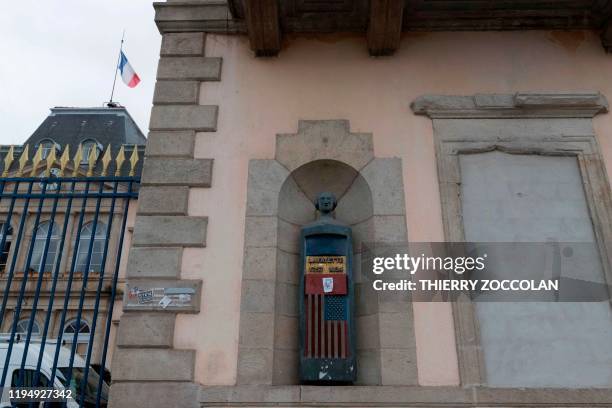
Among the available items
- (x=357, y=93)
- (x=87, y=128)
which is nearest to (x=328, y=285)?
(x=357, y=93)

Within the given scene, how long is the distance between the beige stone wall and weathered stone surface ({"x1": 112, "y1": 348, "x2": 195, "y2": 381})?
351 mm

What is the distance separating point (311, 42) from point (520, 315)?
11.5 ft

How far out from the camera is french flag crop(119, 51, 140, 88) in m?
9.57

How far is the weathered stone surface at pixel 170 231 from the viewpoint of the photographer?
4383mm

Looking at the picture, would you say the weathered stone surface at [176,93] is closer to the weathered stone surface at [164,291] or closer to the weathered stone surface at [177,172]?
the weathered stone surface at [177,172]

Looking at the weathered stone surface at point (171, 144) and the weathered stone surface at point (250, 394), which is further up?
the weathered stone surface at point (171, 144)

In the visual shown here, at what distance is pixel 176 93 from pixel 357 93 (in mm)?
1897

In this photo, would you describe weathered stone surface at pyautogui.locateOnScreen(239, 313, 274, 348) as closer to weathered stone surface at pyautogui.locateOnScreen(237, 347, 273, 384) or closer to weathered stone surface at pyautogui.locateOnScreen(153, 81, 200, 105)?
weathered stone surface at pyautogui.locateOnScreen(237, 347, 273, 384)

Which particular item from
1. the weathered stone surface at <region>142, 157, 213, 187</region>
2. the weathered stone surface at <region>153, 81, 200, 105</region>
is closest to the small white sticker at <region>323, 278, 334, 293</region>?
the weathered stone surface at <region>142, 157, 213, 187</region>

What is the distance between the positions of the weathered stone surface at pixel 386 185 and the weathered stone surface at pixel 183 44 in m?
2.30

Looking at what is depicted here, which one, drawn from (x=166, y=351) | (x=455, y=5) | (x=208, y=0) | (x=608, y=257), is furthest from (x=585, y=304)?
(x=208, y=0)

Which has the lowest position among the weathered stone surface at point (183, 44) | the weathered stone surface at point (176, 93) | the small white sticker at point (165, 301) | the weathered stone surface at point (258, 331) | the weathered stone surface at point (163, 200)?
the weathered stone surface at point (258, 331)

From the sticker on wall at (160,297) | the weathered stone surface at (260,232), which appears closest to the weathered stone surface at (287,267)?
the weathered stone surface at (260,232)

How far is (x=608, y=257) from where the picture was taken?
434cm
